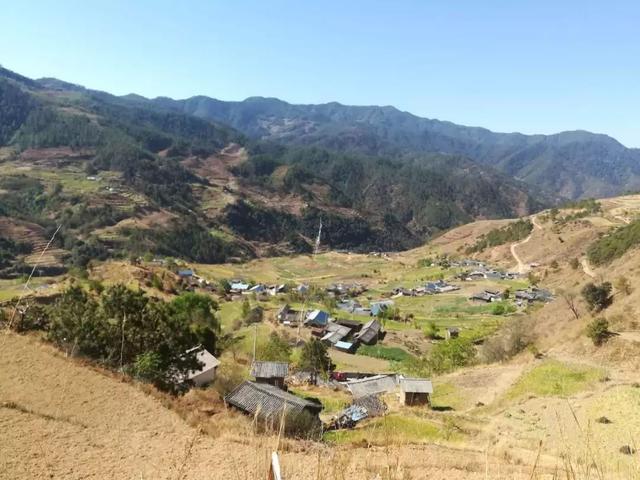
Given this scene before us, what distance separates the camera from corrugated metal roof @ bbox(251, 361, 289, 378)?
35.5 metres

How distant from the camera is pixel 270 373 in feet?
117

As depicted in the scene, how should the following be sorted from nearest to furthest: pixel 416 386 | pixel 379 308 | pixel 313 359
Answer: pixel 416 386 < pixel 313 359 < pixel 379 308

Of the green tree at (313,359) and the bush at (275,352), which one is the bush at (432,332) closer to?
the green tree at (313,359)

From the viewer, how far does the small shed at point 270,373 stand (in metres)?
35.5

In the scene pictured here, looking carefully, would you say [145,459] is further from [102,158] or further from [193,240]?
[102,158]

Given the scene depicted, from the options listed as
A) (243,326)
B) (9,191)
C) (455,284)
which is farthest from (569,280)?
(9,191)

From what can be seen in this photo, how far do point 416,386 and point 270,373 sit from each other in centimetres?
1000

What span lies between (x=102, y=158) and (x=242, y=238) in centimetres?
6212

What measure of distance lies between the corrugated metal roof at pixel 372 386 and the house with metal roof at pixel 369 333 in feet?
66.3

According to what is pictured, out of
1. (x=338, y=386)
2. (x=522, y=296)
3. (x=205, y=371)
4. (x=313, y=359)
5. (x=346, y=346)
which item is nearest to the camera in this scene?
(x=205, y=371)

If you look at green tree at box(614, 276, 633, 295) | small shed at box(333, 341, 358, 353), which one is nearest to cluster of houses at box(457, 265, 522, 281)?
small shed at box(333, 341, 358, 353)

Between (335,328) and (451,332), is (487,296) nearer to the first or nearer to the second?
(451,332)

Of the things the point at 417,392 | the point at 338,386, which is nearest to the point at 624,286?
the point at 417,392

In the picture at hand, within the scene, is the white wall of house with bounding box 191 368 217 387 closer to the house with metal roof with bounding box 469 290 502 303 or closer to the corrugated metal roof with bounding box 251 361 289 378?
the corrugated metal roof with bounding box 251 361 289 378
